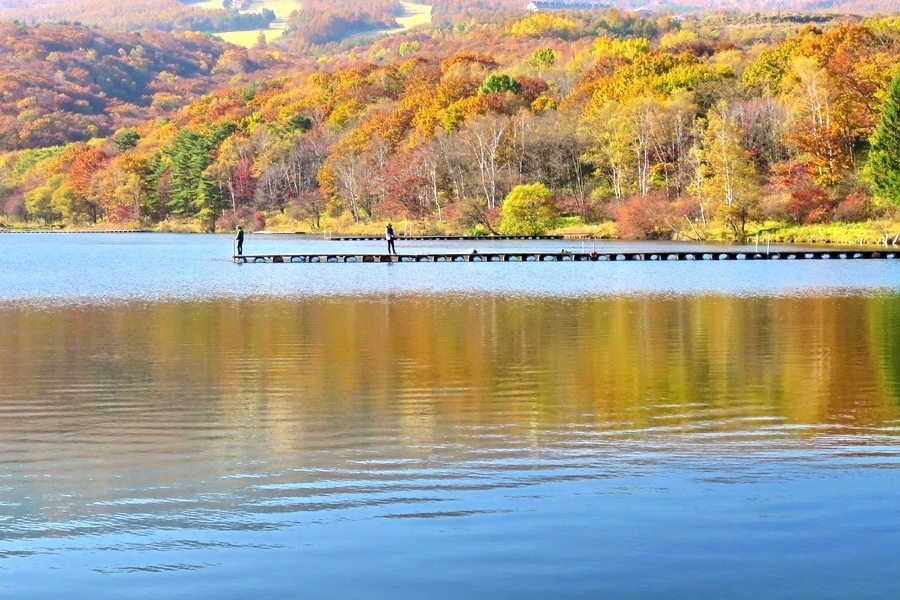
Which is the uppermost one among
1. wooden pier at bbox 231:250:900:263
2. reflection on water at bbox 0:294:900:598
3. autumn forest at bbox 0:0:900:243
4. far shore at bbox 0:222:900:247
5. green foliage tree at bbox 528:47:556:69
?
green foliage tree at bbox 528:47:556:69

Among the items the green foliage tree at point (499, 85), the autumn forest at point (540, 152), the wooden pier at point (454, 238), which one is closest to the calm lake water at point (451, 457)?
the autumn forest at point (540, 152)

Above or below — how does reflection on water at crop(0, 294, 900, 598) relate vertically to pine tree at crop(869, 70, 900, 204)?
below

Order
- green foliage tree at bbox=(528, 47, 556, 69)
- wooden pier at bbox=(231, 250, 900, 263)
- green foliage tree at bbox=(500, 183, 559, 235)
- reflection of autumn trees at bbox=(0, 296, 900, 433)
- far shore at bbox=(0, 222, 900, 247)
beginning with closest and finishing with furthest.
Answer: reflection of autumn trees at bbox=(0, 296, 900, 433) → wooden pier at bbox=(231, 250, 900, 263) → far shore at bbox=(0, 222, 900, 247) → green foliage tree at bbox=(500, 183, 559, 235) → green foliage tree at bbox=(528, 47, 556, 69)

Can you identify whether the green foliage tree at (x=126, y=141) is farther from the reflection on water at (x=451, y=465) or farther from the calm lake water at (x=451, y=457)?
the reflection on water at (x=451, y=465)

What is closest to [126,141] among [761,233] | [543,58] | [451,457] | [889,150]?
[543,58]

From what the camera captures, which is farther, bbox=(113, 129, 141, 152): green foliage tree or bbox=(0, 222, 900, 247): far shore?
bbox=(113, 129, 141, 152): green foliage tree

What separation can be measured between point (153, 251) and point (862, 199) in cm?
3849

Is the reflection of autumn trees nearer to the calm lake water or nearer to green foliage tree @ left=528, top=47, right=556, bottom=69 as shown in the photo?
the calm lake water

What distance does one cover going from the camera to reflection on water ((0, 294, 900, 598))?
8.62m

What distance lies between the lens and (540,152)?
85.6 metres

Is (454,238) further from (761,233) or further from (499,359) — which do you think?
(499,359)

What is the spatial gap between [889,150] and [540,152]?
30558mm

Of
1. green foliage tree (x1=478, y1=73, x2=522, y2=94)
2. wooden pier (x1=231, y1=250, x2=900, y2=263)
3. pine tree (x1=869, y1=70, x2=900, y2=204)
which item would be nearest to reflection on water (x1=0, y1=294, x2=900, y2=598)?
wooden pier (x1=231, y1=250, x2=900, y2=263)

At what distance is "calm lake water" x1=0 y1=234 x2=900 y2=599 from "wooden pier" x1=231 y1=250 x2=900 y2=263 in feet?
84.1
